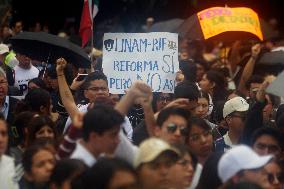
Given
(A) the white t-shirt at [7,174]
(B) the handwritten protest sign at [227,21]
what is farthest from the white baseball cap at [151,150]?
(B) the handwritten protest sign at [227,21]

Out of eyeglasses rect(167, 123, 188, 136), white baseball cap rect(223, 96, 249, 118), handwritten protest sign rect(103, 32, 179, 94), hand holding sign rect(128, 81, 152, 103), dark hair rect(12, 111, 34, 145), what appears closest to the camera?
hand holding sign rect(128, 81, 152, 103)

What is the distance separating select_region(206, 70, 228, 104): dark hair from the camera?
38.0 feet

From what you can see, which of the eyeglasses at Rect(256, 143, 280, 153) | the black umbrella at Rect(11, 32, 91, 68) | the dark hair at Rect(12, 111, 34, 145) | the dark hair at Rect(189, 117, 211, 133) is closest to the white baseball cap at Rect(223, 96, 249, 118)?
the dark hair at Rect(189, 117, 211, 133)

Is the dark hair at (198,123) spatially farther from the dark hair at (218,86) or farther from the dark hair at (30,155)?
the dark hair at (218,86)

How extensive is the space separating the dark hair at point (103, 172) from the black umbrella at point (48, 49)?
5253 mm

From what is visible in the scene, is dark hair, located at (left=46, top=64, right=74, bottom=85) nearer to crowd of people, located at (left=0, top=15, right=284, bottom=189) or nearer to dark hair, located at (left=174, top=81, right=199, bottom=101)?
crowd of people, located at (left=0, top=15, right=284, bottom=189)

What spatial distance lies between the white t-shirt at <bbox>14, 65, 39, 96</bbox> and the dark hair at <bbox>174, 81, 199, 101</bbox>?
276 centimetres

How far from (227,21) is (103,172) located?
8.60 meters

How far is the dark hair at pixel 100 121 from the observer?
240 inches

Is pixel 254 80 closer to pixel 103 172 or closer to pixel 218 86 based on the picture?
pixel 218 86

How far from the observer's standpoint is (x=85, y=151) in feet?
19.9

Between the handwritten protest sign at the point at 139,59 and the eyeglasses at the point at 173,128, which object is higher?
the handwritten protest sign at the point at 139,59

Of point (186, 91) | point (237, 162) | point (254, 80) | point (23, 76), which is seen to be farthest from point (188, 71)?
point (237, 162)

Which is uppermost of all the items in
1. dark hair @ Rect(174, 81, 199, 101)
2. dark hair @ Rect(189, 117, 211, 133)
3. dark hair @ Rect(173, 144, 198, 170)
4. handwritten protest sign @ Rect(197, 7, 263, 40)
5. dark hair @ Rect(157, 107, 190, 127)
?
handwritten protest sign @ Rect(197, 7, 263, 40)
